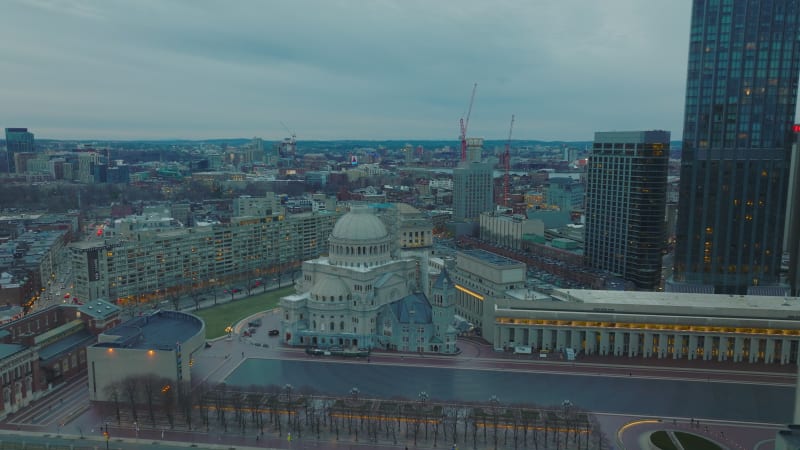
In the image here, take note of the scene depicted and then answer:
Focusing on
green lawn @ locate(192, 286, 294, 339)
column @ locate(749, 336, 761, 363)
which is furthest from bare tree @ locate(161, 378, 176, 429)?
column @ locate(749, 336, 761, 363)

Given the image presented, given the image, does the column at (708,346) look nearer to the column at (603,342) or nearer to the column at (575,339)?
the column at (603,342)

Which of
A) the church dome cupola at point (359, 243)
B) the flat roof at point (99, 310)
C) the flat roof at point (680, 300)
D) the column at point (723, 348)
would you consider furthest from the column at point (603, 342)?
the flat roof at point (99, 310)

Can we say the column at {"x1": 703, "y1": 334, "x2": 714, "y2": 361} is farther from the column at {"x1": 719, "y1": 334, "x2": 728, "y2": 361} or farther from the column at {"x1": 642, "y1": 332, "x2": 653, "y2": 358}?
the column at {"x1": 642, "y1": 332, "x2": 653, "y2": 358}

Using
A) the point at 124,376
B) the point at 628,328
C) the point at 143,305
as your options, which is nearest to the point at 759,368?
the point at 628,328

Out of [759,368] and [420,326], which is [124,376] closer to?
[420,326]

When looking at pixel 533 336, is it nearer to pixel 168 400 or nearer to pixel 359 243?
pixel 359 243
